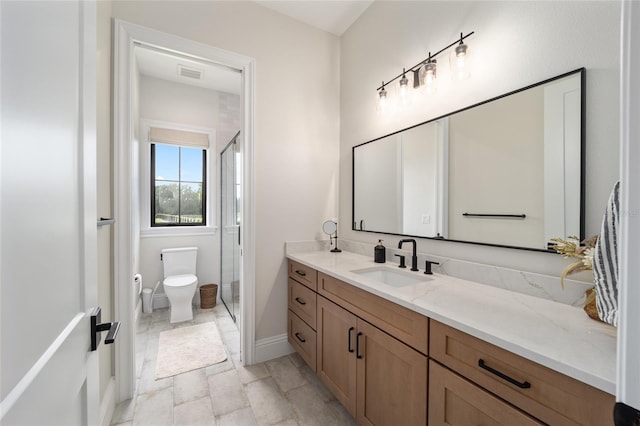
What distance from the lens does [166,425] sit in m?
1.51

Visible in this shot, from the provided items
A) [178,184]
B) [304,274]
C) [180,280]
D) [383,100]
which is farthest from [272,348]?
[178,184]

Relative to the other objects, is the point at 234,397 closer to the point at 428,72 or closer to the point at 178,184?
the point at 428,72

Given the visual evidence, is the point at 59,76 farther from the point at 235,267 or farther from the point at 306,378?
the point at 235,267

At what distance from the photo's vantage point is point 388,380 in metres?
1.22

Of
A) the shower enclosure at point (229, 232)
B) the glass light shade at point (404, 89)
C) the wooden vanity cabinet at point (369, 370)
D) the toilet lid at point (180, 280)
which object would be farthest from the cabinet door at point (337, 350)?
the toilet lid at point (180, 280)

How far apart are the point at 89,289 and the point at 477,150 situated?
5.67ft

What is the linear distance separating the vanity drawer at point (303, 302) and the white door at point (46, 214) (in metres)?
1.28

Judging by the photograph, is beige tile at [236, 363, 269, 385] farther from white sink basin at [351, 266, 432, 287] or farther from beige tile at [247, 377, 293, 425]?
white sink basin at [351, 266, 432, 287]

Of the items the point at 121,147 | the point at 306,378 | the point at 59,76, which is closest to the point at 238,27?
the point at 121,147

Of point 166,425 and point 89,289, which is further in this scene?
point 166,425

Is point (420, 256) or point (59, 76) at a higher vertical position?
point (59, 76)

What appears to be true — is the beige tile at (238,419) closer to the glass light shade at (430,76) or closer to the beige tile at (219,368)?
the beige tile at (219,368)

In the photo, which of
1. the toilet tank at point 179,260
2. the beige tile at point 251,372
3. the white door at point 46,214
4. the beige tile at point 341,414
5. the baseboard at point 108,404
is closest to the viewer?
the white door at point 46,214

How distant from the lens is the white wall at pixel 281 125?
210 cm
